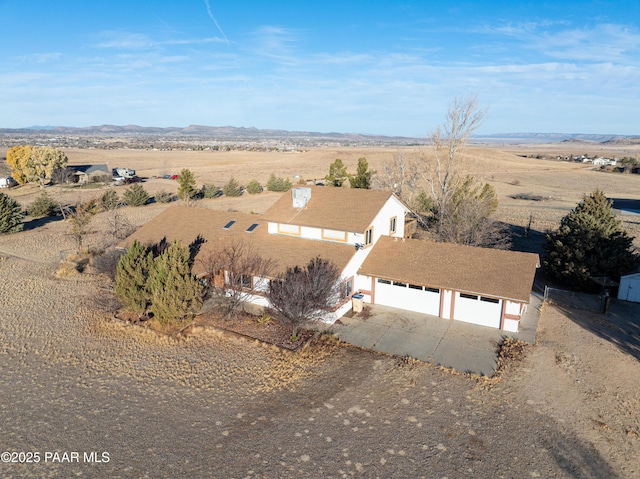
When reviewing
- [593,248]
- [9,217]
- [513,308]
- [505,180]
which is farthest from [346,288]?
[505,180]

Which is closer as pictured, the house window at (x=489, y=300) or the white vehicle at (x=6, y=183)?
the house window at (x=489, y=300)

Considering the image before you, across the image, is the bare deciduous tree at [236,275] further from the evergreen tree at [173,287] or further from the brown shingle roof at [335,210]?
the brown shingle roof at [335,210]

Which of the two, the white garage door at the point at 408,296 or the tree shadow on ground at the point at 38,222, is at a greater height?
the white garage door at the point at 408,296

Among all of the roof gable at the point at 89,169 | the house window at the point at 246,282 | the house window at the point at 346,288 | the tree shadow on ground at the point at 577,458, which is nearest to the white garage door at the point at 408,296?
the house window at the point at 346,288

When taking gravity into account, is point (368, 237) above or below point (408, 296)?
above

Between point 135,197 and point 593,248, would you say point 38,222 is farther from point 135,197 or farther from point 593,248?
point 593,248

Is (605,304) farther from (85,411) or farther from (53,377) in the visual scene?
(53,377)

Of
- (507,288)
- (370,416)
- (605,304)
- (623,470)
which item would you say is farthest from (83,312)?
(605,304)
